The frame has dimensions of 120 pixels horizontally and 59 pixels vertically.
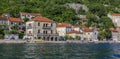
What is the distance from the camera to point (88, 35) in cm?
10662

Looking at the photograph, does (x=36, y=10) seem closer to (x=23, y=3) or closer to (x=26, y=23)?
(x=23, y=3)

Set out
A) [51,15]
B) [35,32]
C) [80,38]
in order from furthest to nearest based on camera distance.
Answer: [51,15] → [80,38] → [35,32]

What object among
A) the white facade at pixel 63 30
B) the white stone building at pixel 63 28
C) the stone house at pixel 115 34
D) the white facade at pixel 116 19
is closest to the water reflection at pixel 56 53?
the white stone building at pixel 63 28

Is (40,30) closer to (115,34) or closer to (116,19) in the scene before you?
(115,34)

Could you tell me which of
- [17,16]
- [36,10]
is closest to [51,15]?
[36,10]

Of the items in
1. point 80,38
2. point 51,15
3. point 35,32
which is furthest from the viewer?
point 51,15

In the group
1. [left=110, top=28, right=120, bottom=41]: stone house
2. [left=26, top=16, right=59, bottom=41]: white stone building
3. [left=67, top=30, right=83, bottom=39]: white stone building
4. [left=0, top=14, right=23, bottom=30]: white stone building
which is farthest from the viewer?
[left=110, top=28, right=120, bottom=41]: stone house

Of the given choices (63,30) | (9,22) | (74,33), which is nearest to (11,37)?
(9,22)

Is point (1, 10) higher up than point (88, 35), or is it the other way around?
point (1, 10)

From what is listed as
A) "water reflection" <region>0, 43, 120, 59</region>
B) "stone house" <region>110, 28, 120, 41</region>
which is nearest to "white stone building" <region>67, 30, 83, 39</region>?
"stone house" <region>110, 28, 120, 41</region>

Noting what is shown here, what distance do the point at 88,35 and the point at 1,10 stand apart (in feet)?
97.6

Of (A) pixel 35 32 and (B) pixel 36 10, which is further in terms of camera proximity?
(B) pixel 36 10

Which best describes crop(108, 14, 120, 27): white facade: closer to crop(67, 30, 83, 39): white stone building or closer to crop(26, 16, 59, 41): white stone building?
crop(67, 30, 83, 39): white stone building

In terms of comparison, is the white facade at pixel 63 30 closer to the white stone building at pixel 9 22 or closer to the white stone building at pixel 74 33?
the white stone building at pixel 74 33
